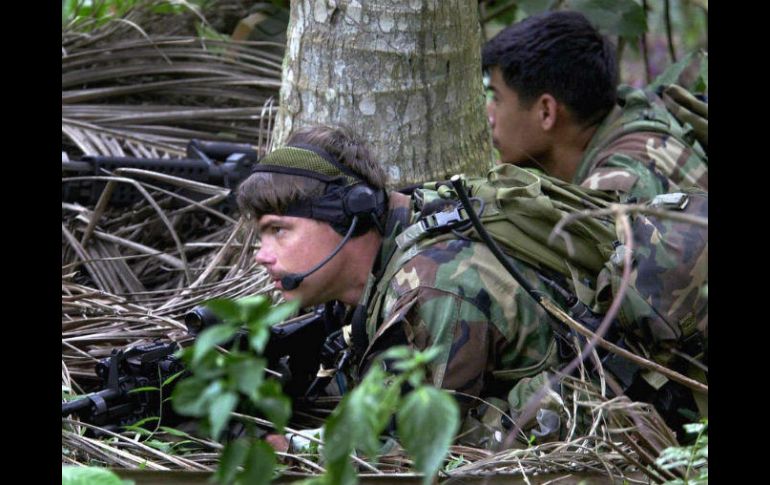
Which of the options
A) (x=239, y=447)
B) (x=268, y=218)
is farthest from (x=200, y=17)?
(x=239, y=447)

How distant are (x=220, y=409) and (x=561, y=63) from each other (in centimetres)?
390

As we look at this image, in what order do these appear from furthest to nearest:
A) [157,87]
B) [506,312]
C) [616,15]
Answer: [616,15] < [157,87] < [506,312]

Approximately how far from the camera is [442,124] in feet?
13.4

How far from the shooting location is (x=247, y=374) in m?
1.35

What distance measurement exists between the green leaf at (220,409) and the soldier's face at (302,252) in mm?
1798

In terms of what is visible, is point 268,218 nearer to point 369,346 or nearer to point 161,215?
point 369,346

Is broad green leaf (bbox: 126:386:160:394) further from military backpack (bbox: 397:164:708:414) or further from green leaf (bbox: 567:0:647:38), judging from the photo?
green leaf (bbox: 567:0:647:38)

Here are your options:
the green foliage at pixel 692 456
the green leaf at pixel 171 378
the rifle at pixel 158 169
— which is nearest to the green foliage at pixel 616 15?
the rifle at pixel 158 169

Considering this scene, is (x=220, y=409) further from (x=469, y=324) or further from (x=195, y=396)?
(x=469, y=324)

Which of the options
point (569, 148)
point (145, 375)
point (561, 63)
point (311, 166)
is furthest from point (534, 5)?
point (145, 375)

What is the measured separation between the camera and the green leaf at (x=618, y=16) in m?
5.85

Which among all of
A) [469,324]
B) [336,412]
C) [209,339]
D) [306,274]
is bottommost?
[469,324]

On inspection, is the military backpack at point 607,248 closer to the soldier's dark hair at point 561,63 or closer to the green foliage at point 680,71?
the soldier's dark hair at point 561,63
